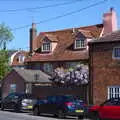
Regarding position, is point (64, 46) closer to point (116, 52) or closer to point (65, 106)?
point (116, 52)

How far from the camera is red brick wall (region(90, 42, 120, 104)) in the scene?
35.3 m

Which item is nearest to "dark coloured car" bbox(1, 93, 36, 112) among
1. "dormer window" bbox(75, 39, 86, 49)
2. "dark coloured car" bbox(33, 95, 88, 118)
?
"dark coloured car" bbox(33, 95, 88, 118)

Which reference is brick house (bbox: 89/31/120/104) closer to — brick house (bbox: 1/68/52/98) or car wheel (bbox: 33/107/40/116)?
car wheel (bbox: 33/107/40/116)

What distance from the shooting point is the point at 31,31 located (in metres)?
63.3

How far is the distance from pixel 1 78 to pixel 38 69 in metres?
4.88

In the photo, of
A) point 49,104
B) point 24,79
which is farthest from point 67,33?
point 49,104

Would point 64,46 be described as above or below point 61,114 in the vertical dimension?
above

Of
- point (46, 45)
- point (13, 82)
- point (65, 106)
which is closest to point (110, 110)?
point (65, 106)

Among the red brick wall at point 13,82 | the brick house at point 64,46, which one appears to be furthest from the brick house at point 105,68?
the red brick wall at point 13,82

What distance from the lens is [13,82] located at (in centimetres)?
5169

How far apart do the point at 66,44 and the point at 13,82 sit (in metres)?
9.51

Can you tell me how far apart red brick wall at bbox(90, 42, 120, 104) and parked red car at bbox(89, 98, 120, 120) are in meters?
9.21

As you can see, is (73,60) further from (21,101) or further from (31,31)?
(21,101)

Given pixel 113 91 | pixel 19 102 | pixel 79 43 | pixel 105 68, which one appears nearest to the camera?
pixel 113 91
